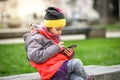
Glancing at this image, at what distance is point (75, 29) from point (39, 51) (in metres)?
11.0

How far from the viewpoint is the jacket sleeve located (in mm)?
4348

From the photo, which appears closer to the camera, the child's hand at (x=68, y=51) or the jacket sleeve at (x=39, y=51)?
the jacket sleeve at (x=39, y=51)

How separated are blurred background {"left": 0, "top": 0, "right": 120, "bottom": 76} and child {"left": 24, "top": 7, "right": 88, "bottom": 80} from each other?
10.6 ft

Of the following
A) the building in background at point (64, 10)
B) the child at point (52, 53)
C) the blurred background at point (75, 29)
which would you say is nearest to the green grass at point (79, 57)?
the blurred background at point (75, 29)

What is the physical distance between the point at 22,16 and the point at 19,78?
2108cm

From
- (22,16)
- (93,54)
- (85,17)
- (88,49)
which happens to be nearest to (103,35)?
(88,49)

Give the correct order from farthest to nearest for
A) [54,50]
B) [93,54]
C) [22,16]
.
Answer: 1. [22,16]
2. [93,54]
3. [54,50]

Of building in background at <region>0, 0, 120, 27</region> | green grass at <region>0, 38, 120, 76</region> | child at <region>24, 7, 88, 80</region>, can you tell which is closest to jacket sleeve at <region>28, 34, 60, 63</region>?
child at <region>24, 7, 88, 80</region>

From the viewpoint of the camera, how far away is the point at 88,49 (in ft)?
36.4

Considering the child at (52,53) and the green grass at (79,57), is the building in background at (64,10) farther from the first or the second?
the child at (52,53)

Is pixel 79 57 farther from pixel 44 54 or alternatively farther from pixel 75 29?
pixel 75 29

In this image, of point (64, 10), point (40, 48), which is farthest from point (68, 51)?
point (64, 10)

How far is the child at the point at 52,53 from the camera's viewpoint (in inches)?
173

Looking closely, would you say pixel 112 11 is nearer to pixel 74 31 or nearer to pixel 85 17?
pixel 85 17
